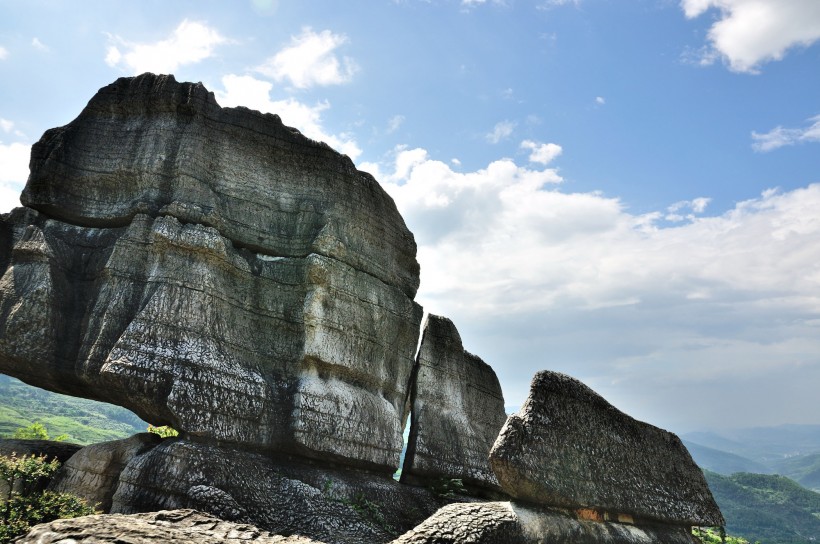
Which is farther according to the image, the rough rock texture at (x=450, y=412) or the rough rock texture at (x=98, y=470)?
the rough rock texture at (x=450, y=412)

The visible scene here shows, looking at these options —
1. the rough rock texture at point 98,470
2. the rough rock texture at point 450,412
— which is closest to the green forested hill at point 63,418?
the rough rock texture at point 450,412

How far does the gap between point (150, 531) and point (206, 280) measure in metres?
6.99

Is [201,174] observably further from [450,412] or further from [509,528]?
[509,528]

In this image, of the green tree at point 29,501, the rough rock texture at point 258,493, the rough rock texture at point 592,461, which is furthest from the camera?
the rough rock texture at point 258,493

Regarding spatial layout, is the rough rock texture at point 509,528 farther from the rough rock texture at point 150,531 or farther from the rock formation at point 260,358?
the rough rock texture at point 150,531

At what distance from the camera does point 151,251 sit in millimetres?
13859

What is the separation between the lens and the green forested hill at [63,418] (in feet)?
419

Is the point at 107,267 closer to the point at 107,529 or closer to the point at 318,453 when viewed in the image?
the point at 318,453

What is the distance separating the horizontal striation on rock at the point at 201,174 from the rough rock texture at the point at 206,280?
0.13 ft

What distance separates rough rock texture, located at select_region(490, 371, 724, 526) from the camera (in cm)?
923

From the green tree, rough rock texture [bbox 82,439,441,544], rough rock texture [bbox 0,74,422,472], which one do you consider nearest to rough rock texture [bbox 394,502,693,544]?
rough rock texture [bbox 82,439,441,544]

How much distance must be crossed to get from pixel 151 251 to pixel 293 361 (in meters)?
4.18


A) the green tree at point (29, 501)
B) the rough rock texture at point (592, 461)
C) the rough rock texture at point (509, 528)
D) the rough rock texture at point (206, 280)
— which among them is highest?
the rough rock texture at point (206, 280)

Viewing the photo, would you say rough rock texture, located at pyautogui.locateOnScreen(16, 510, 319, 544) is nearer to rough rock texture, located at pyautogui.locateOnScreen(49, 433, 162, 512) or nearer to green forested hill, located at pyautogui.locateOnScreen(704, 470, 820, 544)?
rough rock texture, located at pyautogui.locateOnScreen(49, 433, 162, 512)
